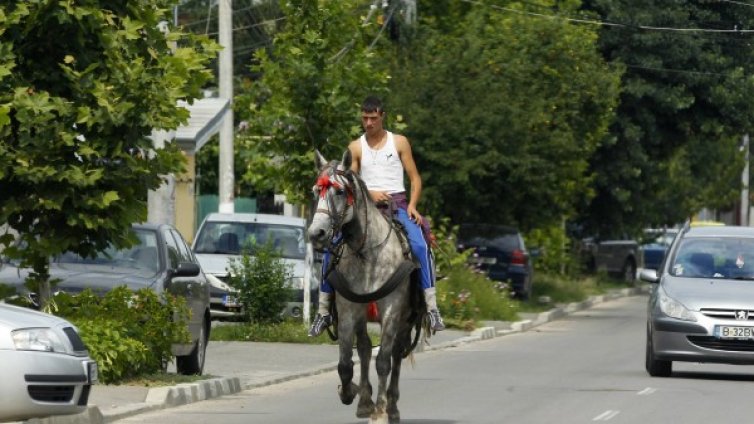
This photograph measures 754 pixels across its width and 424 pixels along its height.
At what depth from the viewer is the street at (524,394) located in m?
15.4

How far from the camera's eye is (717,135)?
4912cm

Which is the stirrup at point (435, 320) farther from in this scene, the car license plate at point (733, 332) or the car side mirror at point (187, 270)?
the car license plate at point (733, 332)

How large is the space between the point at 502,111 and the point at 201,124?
20.1ft

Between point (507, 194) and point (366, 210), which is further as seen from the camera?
point (507, 194)

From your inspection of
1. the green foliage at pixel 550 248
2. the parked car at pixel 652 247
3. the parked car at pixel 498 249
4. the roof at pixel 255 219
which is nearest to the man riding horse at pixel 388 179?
the roof at pixel 255 219

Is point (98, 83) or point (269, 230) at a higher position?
point (98, 83)

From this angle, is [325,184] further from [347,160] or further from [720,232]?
[720,232]

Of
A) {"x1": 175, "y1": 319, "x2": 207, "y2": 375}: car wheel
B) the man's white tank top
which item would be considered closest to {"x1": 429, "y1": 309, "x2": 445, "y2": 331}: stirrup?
the man's white tank top

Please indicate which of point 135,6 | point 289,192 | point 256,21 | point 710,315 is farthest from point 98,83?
point 256,21

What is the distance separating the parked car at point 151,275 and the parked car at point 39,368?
5417 mm

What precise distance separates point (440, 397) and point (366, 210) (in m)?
4.31

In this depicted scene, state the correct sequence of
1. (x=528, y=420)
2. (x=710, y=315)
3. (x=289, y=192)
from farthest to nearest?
(x=289, y=192)
(x=710, y=315)
(x=528, y=420)

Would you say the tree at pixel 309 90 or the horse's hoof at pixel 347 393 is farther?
the tree at pixel 309 90

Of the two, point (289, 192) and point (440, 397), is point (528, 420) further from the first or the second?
point (289, 192)
